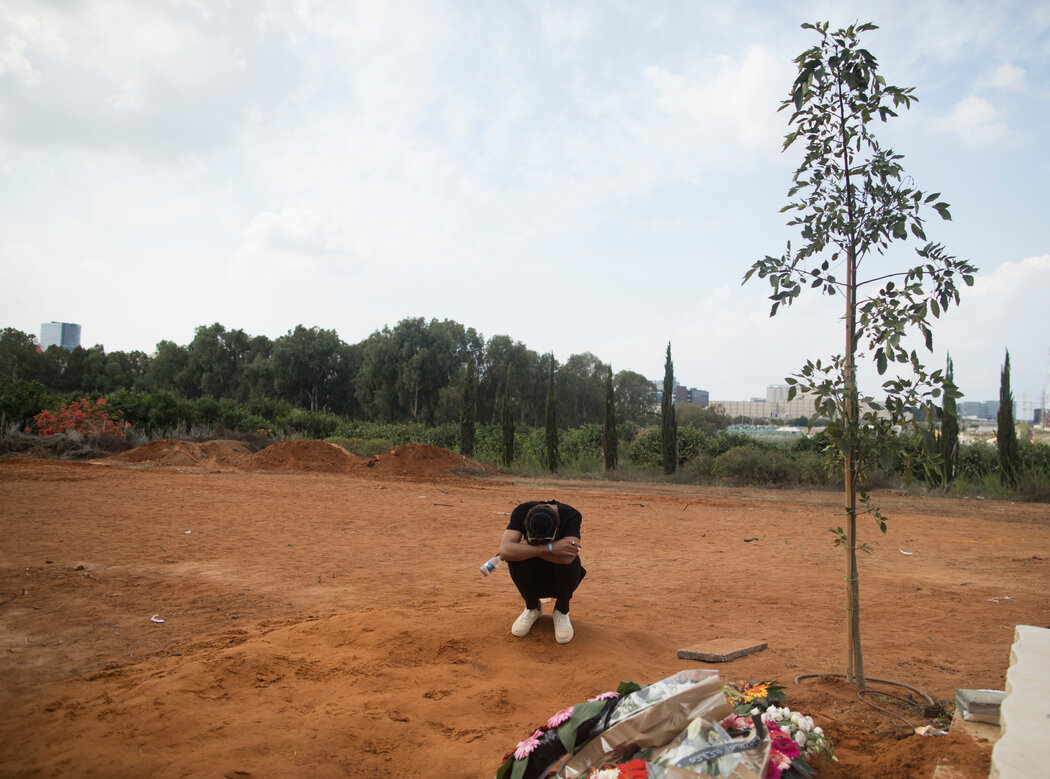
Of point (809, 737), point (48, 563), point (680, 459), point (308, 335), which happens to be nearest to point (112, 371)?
point (308, 335)

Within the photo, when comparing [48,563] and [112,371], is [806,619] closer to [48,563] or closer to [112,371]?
[48,563]

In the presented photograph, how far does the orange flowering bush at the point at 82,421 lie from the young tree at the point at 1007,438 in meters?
27.9

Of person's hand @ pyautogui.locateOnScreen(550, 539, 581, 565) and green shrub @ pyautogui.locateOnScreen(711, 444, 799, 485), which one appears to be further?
green shrub @ pyautogui.locateOnScreen(711, 444, 799, 485)

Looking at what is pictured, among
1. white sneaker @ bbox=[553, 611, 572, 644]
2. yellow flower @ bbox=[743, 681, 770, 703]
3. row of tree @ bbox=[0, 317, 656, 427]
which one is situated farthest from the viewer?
row of tree @ bbox=[0, 317, 656, 427]

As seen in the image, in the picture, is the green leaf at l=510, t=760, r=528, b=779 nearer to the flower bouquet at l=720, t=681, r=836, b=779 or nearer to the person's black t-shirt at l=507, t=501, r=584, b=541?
the flower bouquet at l=720, t=681, r=836, b=779

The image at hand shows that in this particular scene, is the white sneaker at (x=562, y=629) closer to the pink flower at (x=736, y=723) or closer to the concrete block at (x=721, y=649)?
the concrete block at (x=721, y=649)

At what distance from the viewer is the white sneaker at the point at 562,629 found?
4.56 m

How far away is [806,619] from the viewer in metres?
5.74

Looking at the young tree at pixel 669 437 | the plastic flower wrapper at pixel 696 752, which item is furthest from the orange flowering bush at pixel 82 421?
the plastic flower wrapper at pixel 696 752

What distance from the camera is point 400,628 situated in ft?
15.5

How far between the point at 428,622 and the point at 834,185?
13.6 feet

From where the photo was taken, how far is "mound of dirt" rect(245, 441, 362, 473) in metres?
19.6

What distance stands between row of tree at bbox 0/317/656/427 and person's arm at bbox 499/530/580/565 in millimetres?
39346

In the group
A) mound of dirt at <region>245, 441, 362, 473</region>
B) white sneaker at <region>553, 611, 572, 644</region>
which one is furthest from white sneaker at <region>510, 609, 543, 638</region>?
mound of dirt at <region>245, 441, 362, 473</region>
